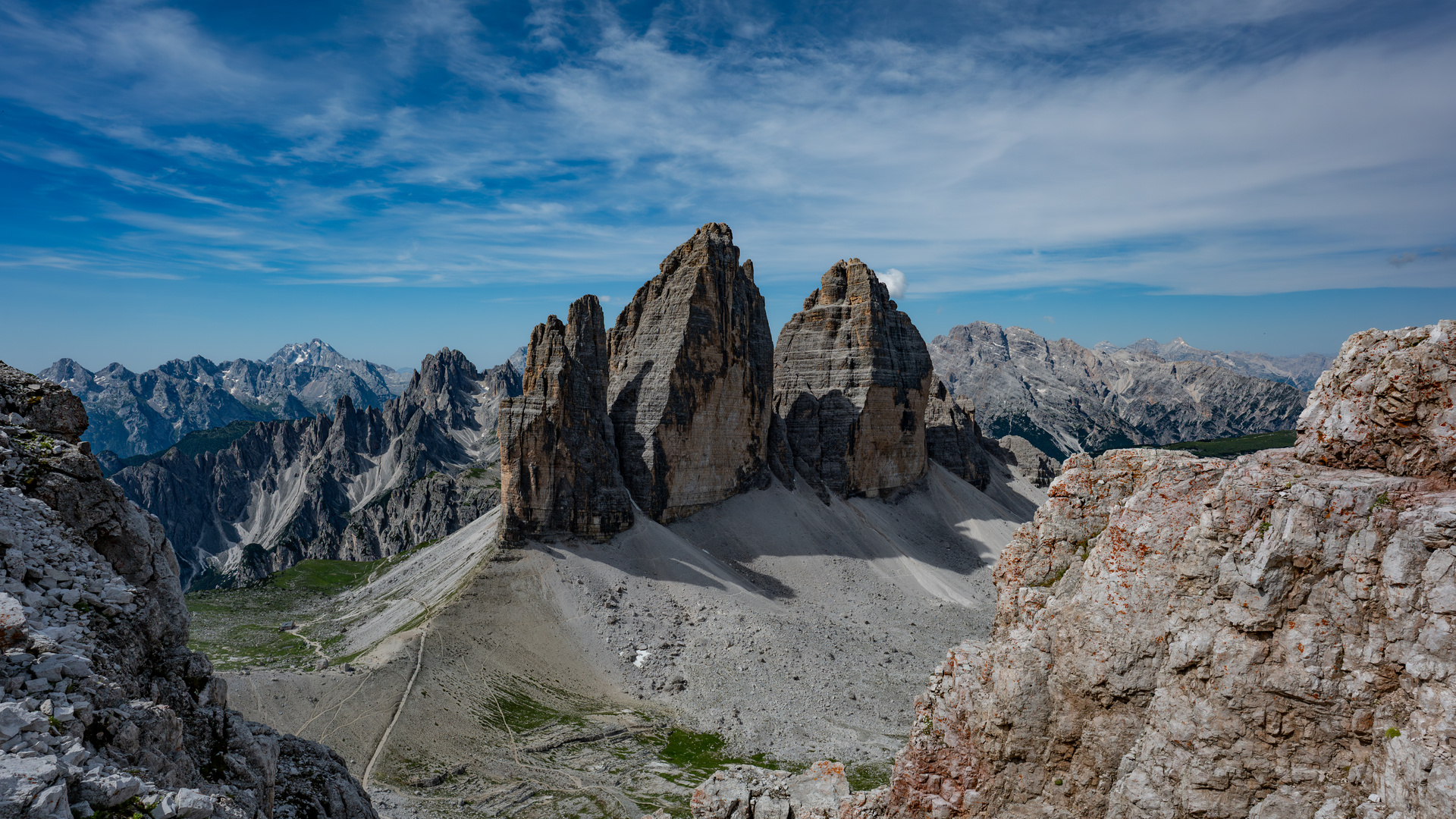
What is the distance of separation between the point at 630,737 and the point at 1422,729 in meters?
45.5

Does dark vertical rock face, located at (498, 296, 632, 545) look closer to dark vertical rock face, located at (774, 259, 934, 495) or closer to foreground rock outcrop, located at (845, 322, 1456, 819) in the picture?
dark vertical rock face, located at (774, 259, 934, 495)

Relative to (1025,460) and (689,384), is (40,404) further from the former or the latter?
(1025,460)

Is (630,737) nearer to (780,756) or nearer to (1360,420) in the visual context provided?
(780,756)

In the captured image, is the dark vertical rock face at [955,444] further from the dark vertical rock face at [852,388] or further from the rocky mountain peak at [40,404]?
the rocky mountain peak at [40,404]

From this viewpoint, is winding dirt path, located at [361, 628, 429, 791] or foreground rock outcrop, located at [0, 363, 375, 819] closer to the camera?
foreground rock outcrop, located at [0, 363, 375, 819]

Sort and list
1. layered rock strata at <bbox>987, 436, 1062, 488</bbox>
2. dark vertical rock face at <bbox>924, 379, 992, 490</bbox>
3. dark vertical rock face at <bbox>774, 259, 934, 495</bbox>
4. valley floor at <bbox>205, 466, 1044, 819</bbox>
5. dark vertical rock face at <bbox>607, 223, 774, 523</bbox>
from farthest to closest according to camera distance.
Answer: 1. layered rock strata at <bbox>987, 436, 1062, 488</bbox>
2. dark vertical rock face at <bbox>924, 379, 992, 490</bbox>
3. dark vertical rock face at <bbox>774, 259, 934, 495</bbox>
4. dark vertical rock face at <bbox>607, 223, 774, 523</bbox>
5. valley floor at <bbox>205, 466, 1044, 819</bbox>

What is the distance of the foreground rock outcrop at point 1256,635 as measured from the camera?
11.0 metres

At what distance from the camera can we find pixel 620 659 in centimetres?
5881

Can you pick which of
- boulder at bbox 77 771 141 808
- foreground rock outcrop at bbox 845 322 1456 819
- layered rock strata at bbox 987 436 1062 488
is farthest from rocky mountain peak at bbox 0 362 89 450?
layered rock strata at bbox 987 436 1062 488

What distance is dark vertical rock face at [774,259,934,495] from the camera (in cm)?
10088

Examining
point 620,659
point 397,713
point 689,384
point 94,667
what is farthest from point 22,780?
point 689,384

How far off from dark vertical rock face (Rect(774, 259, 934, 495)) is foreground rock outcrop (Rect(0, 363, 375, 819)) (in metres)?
85.1

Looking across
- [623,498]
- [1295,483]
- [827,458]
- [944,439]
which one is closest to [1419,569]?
→ [1295,483]

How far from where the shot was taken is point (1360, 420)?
12344mm
